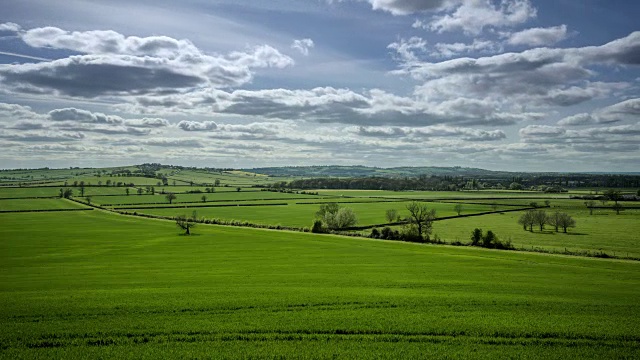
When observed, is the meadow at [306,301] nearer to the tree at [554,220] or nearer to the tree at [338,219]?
the tree at [338,219]

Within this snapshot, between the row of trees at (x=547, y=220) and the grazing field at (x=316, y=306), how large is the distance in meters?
56.7

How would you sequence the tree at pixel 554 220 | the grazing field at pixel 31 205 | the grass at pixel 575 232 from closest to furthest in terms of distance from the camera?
the grass at pixel 575 232
the tree at pixel 554 220
the grazing field at pixel 31 205

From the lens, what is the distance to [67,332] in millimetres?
20203

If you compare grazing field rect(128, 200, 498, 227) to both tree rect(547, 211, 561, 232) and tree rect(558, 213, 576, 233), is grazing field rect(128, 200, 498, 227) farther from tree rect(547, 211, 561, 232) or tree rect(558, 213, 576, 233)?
tree rect(558, 213, 576, 233)

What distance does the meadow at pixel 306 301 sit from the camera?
18641 millimetres


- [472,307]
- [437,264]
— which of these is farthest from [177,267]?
[472,307]

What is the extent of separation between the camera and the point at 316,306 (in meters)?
25.5

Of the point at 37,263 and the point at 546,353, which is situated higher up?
the point at 546,353

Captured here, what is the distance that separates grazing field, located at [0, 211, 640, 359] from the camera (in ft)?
60.8

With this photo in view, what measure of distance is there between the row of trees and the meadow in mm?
34021

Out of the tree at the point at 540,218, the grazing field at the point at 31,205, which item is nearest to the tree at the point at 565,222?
the tree at the point at 540,218

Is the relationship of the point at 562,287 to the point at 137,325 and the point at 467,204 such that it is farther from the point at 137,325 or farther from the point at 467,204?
the point at 467,204

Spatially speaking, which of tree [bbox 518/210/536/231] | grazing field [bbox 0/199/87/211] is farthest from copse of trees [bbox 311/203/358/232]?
grazing field [bbox 0/199/87/211]

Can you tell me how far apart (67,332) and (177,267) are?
2407 centimetres
